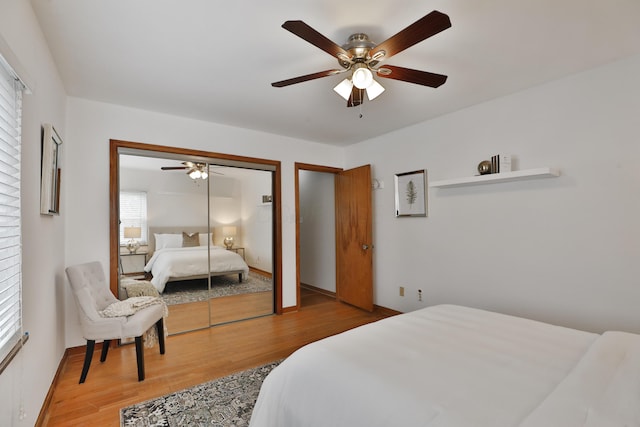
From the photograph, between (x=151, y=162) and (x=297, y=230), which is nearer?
(x=151, y=162)

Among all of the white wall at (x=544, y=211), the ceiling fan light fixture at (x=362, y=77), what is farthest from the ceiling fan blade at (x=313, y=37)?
the white wall at (x=544, y=211)

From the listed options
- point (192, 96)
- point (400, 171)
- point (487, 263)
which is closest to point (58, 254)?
point (192, 96)

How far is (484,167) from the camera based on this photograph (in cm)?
302

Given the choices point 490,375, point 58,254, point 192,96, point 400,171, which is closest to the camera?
point 490,375

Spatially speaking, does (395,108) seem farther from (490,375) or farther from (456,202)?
(490,375)

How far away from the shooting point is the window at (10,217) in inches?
50.7

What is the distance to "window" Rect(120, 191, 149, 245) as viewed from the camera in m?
3.28

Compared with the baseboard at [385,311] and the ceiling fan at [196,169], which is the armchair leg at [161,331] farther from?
the baseboard at [385,311]

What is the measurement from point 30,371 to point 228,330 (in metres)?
2.05

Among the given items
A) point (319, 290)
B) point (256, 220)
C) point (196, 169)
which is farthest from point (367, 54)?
point (319, 290)

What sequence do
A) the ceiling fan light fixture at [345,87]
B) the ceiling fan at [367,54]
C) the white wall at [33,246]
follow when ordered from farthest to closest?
the ceiling fan light fixture at [345,87]
the ceiling fan at [367,54]
the white wall at [33,246]

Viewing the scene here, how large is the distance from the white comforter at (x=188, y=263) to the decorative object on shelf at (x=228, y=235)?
0.08m

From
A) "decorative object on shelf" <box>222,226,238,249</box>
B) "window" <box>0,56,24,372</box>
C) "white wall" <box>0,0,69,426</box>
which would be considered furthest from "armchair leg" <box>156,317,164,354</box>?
"window" <box>0,56,24,372</box>

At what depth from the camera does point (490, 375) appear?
49.5 inches
